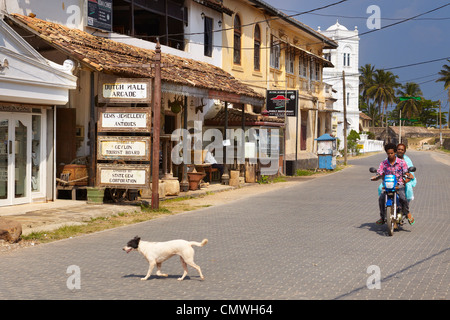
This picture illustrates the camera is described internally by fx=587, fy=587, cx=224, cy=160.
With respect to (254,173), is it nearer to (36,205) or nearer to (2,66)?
(36,205)

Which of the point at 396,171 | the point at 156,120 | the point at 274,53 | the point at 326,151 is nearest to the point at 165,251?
the point at 396,171

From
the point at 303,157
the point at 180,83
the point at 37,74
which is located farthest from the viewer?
the point at 303,157

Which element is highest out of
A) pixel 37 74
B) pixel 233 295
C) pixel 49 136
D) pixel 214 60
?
pixel 214 60

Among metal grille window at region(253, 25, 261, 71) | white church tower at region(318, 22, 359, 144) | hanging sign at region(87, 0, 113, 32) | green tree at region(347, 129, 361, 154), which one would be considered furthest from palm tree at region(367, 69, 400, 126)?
hanging sign at region(87, 0, 113, 32)

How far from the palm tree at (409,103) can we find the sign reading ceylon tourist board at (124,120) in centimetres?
10960

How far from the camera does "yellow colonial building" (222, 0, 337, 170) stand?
27.6 meters

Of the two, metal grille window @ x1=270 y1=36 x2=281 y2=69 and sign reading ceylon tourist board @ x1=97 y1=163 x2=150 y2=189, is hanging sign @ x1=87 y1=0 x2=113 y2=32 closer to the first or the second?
sign reading ceylon tourist board @ x1=97 y1=163 x2=150 y2=189

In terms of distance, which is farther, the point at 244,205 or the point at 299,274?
the point at 244,205

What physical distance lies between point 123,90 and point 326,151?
22139 millimetres

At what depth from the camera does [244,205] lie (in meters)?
16.8

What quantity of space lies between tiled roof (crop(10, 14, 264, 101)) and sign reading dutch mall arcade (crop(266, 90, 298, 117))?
26.1ft

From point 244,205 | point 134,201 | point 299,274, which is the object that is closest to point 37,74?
point 134,201

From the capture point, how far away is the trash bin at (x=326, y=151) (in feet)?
115

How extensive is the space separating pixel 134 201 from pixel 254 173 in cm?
982
